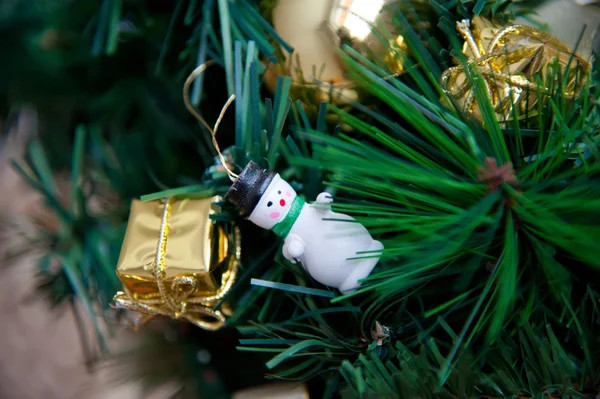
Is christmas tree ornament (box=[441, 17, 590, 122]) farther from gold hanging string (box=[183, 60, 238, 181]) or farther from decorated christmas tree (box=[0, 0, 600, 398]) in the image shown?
gold hanging string (box=[183, 60, 238, 181])

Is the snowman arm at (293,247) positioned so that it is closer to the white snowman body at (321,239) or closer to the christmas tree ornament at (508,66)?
the white snowman body at (321,239)

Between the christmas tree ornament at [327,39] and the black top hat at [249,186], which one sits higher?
the christmas tree ornament at [327,39]

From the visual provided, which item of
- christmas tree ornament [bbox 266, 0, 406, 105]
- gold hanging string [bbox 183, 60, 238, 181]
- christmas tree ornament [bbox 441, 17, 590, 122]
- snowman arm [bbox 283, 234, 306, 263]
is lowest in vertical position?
snowman arm [bbox 283, 234, 306, 263]

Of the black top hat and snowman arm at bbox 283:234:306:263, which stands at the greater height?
the black top hat

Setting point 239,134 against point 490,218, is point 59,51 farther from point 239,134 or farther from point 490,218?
point 490,218

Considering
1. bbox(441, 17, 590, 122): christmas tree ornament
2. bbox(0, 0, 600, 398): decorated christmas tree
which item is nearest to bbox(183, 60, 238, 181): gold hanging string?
bbox(0, 0, 600, 398): decorated christmas tree

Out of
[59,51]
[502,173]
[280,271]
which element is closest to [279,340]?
[280,271]

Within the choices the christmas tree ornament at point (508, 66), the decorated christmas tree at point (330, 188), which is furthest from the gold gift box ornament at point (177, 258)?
the christmas tree ornament at point (508, 66)

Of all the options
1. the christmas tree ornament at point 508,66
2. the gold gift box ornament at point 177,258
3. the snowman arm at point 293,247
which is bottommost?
the gold gift box ornament at point 177,258
